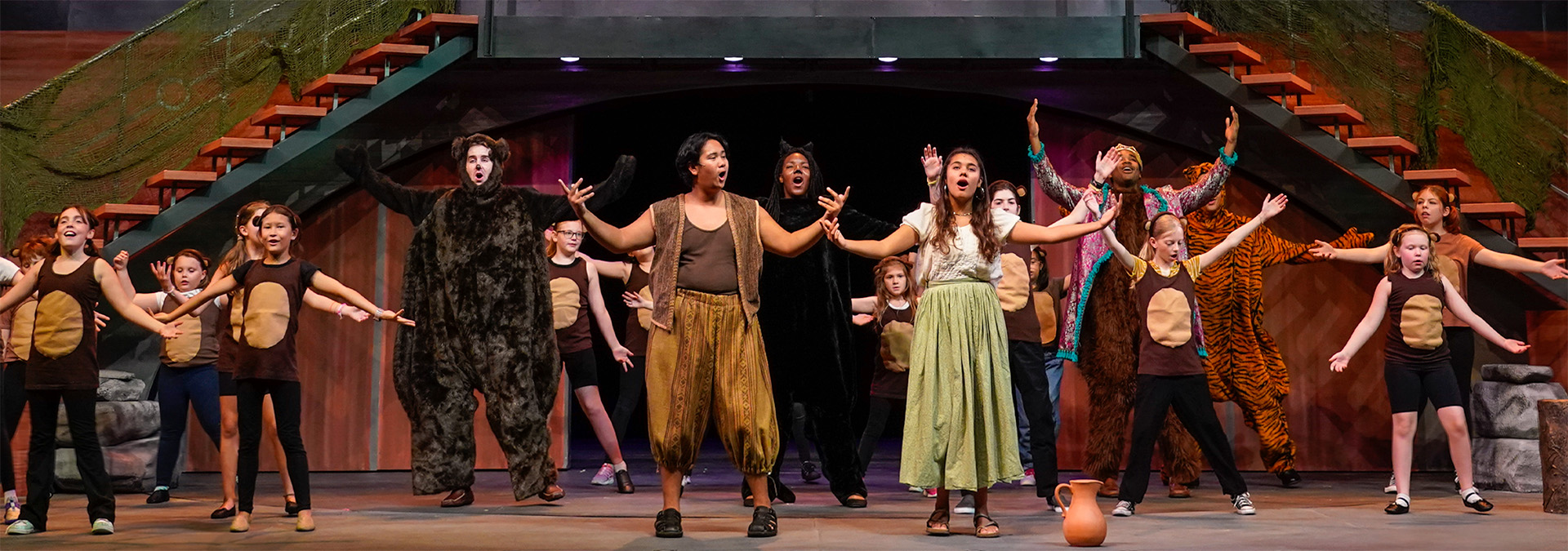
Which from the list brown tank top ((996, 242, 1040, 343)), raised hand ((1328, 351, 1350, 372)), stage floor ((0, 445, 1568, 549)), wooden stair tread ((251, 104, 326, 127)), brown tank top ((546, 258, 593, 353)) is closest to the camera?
stage floor ((0, 445, 1568, 549))

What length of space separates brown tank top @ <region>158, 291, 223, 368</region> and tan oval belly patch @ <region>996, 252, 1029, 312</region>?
13.5 ft

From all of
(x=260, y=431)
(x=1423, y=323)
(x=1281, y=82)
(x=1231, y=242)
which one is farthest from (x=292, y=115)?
(x=1423, y=323)

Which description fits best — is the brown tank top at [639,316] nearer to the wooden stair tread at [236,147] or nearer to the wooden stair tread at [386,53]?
the wooden stair tread at [386,53]

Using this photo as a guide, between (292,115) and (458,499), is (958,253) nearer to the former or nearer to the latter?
(458,499)

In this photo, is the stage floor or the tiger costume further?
the tiger costume

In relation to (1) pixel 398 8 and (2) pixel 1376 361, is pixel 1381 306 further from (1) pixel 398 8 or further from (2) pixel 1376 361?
(1) pixel 398 8

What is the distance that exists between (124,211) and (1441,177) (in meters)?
7.73

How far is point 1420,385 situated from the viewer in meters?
6.17

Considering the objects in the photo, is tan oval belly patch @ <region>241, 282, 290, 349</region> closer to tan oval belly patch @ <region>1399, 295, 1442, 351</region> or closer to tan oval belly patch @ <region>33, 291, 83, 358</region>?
tan oval belly patch @ <region>33, 291, 83, 358</region>

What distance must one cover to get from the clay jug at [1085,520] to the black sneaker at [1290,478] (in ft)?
10.2

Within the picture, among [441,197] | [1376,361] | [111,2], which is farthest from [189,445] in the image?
[1376,361]

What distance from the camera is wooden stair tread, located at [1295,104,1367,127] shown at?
7.70 m

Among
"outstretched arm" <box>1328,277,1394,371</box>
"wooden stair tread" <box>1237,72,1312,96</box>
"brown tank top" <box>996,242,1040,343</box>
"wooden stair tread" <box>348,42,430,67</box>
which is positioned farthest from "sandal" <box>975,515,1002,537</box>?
"wooden stair tread" <box>348,42,430,67</box>

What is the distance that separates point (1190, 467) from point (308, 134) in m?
5.52
